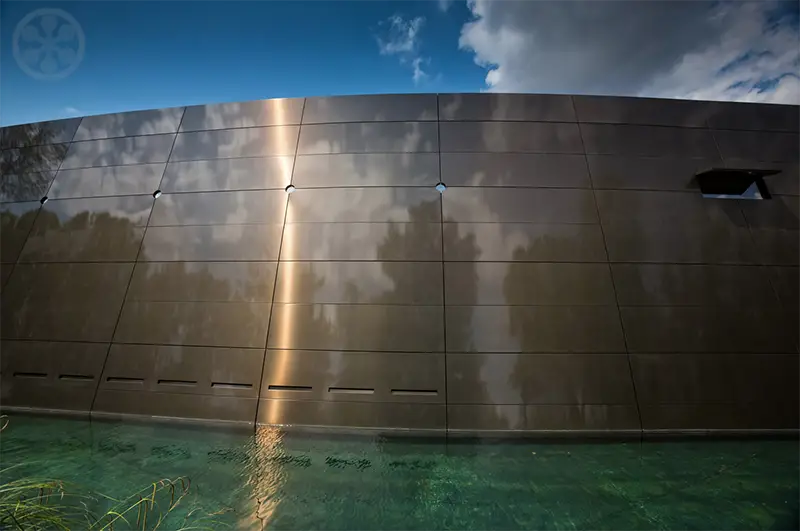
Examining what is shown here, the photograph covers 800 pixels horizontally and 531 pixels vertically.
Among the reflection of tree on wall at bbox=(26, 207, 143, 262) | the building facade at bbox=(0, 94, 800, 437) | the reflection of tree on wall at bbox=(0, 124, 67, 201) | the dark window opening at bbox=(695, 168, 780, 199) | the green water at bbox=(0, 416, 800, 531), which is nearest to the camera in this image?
the green water at bbox=(0, 416, 800, 531)

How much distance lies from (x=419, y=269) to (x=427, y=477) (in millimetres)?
2855

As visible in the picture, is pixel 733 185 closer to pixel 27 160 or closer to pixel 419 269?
pixel 419 269

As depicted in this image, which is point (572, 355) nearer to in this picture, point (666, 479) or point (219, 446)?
point (666, 479)

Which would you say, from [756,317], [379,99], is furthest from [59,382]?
[756,317]

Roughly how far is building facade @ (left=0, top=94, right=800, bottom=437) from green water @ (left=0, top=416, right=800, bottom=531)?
18.4 inches

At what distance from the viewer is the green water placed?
9.93 ft

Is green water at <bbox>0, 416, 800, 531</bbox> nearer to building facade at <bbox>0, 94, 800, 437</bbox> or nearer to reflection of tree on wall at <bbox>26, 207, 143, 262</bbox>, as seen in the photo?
building facade at <bbox>0, 94, 800, 437</bbox>

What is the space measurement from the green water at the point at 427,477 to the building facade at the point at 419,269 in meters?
0.47

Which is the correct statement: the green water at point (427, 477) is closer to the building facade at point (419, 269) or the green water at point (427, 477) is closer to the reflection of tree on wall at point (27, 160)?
the building facade at point (419, 269)

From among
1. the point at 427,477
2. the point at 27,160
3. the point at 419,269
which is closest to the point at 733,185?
the point at 419,269

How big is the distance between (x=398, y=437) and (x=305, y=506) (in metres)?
1.75

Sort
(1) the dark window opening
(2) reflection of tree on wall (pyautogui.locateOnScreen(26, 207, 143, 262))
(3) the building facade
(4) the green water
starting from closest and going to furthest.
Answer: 1. (4) the green water
2. (3) the building facade
3. (1) the dark window opening
4. (2) reflection of tree on wall (pyautogui.locateOnScreen(26, 207, 143, 262))

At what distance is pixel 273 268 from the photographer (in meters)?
5.63

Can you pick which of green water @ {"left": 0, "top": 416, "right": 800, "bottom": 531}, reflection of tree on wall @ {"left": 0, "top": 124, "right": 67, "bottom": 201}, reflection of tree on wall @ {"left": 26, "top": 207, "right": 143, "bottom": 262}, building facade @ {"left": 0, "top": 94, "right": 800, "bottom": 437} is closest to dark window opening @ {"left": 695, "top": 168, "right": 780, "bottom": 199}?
building facade @ {"left": 0, "top": 94, "right": 800, "bottom": 437}
